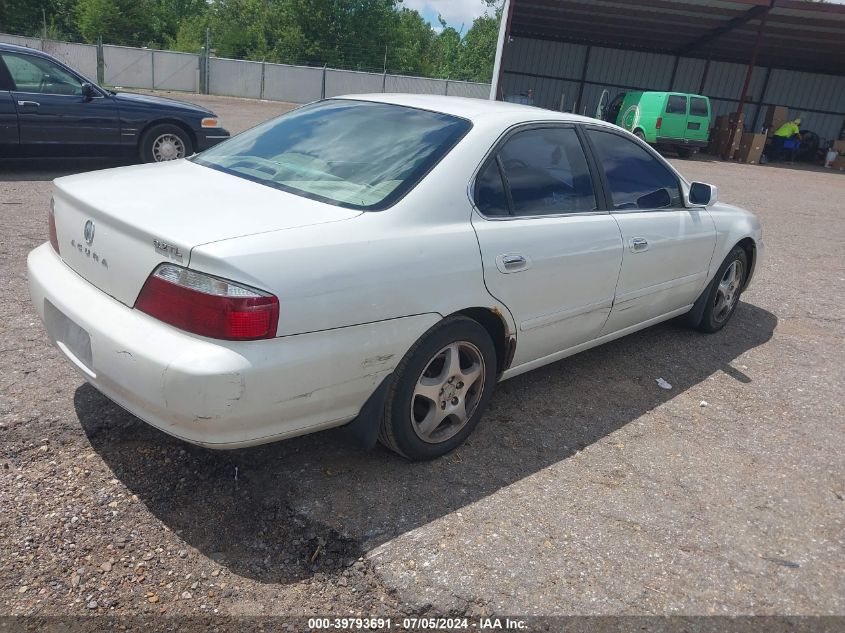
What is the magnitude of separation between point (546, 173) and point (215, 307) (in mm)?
1937

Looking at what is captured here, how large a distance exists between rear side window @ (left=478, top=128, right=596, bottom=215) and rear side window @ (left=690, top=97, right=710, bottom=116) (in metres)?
19.1

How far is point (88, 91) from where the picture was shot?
8219 mm

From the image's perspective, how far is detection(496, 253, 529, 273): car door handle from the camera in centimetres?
298

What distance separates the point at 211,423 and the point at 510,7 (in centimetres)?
2066

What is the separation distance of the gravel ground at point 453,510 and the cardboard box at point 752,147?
21.2 metres

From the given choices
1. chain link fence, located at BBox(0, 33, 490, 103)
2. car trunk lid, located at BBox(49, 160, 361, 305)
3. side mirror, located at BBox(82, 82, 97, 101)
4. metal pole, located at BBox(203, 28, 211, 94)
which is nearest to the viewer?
car trunk lid, located at BBox(49, 160, 361, 305)

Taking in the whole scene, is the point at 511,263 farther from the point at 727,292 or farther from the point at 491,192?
the point at 727,292

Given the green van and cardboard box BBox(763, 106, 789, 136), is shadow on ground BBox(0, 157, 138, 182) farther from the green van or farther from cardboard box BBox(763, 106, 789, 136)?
cardboard box BBox(763, 106, 789, 136)

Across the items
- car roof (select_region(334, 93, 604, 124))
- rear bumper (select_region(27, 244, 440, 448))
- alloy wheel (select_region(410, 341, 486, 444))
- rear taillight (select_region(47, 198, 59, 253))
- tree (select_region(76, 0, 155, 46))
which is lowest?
alloy wheel (select_region(410, 341, 486, 444))

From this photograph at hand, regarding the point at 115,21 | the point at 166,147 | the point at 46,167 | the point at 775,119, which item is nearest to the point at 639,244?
the point at 166,147

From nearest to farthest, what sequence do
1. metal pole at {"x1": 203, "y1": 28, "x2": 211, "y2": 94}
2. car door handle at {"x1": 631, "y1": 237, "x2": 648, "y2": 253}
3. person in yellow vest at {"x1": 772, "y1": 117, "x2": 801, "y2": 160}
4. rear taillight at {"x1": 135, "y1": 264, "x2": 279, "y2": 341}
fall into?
rear taillight at {"x1": 135, "y1": 264, "x2": 279, "y2": 341} → car door handle at {"x1": 631, "y1": 237, "x2": 648, "y2": 253} → person in yellow vest at {"x1": 772, "y1": 117, "x2": 801, "y2": 160} → metal pole at {"x1": 203, "y1": 28, "x2": 211, "y2": 94}

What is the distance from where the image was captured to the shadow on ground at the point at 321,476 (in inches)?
96.9

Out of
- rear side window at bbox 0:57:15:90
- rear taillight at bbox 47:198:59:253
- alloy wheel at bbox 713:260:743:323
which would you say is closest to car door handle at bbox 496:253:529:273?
rear taillight at bbox 47:198:59:253

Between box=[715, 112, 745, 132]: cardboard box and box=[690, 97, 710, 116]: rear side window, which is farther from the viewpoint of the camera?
box=[715, 112, 745, 132]: cardboard box
